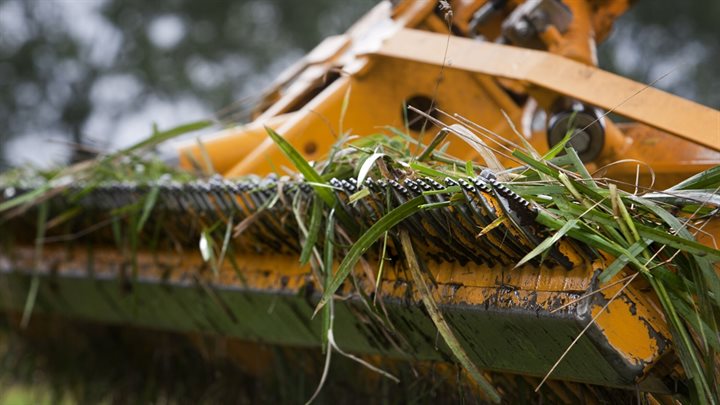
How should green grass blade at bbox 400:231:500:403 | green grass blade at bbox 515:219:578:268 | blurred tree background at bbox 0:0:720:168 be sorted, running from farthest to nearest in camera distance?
blurred tree background at bbox 0:0:720:168 → green grass blade at bbox 400:231:500:403 → green grass blade at bbox 515:219:578:268

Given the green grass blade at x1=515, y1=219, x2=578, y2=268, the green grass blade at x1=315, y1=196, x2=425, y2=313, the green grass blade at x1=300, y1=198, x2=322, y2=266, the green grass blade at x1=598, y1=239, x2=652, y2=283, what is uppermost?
the green grass blade at x1=300, y1=198, x2=322, y2=266

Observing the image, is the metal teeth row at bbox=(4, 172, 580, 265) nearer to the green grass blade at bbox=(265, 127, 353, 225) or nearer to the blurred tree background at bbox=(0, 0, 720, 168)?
the green grass blade at bbox=(265, 127, 353, 225)

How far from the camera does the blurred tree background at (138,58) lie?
1051cm

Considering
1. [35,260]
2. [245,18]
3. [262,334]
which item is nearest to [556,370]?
→ [262,334]

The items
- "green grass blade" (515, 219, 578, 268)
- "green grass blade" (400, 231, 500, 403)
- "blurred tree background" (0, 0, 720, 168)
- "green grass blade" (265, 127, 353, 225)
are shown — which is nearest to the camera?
"green grass blade" (515, 219, 578, 268)

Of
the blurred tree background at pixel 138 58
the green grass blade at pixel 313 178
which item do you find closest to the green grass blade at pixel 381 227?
the green grass blade at pixel 313 178

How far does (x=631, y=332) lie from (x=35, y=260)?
1716 millimetres

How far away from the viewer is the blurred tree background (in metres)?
10.5

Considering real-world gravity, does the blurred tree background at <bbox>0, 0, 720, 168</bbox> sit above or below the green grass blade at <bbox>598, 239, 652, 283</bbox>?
above

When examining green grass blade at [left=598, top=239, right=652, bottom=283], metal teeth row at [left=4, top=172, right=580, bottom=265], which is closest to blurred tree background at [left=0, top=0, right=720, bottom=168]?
metal teeth row at [left=4, top=172, right=580, bottom=265]

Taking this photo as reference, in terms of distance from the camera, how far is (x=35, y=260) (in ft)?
8.49

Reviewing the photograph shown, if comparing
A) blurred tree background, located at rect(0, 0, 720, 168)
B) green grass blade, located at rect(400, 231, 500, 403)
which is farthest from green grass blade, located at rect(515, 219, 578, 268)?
blurred tree background, located at rect(0, 0, 720, 168)

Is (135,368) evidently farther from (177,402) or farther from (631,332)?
(631,332)

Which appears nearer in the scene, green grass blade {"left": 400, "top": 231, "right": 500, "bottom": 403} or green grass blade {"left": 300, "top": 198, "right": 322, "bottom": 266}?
green grass blade {"left": 400, "top": 231, "right": 500, "bottom": 403}
